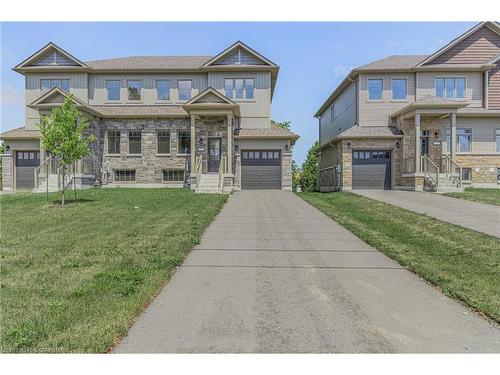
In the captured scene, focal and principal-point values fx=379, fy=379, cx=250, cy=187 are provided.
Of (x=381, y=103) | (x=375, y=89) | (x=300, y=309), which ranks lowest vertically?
(x=300, y=309)

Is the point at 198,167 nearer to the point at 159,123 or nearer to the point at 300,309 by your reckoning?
the point at 159,123

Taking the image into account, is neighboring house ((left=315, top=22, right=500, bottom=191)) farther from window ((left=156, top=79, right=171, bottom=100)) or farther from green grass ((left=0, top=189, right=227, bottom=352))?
green grass ((left=0, top=189, right=227, bottom=352))

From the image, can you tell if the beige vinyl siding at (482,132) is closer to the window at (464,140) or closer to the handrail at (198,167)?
the window at (464,140)

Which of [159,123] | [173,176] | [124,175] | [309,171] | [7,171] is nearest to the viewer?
[159,123]

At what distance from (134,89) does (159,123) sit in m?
3.33

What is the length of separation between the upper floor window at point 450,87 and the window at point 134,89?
1930 cm

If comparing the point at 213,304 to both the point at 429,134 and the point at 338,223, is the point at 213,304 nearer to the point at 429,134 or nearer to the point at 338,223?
the point at 338,223

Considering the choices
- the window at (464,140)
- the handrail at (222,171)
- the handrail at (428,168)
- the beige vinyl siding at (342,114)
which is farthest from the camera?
the beige vinyl siding at (342,114)

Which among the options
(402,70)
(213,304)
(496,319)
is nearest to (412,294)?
(496,319)

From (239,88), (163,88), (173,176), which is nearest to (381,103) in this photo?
(239,88)

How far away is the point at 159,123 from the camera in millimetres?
24719

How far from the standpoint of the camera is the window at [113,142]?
25031 millimetres

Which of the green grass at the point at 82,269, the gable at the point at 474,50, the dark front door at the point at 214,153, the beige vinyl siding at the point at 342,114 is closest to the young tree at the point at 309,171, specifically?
the beige vinyl siding at the point at 342,114

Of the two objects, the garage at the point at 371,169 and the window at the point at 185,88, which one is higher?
the window at the point at 185,88
